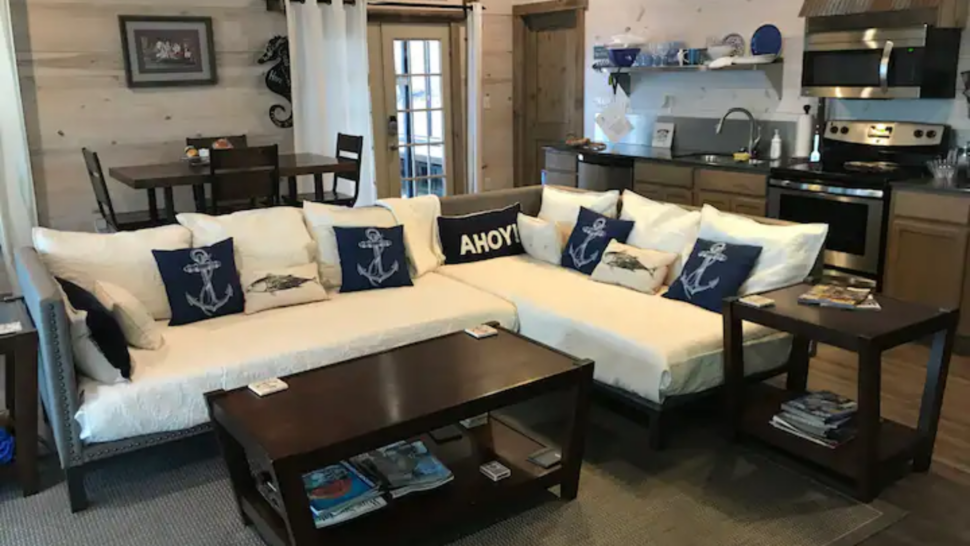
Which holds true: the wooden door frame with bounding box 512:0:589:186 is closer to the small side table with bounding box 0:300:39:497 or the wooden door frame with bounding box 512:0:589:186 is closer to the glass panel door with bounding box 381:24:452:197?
the glass panel door with bounding box 381:24:452:197

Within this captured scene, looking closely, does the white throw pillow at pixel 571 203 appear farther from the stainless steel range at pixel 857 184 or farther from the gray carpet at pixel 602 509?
the gray carpet at pixel 602 509

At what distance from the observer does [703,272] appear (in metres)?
3.53

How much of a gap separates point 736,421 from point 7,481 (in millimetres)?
2736

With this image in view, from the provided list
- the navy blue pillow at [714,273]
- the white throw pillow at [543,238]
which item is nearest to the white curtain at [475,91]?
the white throw pillow at [543,238]

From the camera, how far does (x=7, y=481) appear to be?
2.88m

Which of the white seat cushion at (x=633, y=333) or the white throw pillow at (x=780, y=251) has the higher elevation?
the white throw pillow at (x=780, y=251)

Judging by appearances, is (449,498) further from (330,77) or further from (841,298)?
(330,77)

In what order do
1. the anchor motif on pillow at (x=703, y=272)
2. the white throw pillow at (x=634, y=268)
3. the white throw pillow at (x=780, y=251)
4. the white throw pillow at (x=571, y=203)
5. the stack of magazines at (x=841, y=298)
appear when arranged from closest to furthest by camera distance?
the stack of magazines at (x=841, y=298) → the white throw pillow at (x=780, y=251) → the anchor motif on pillow at (x=703, y=272) → the white throw pillow at (x=634, y=268) → the white throw pillow at (x=571, y=203)

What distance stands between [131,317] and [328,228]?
45.3 inches

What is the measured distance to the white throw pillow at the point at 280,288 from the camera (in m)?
3.55

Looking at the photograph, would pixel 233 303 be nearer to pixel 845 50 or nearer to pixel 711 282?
pixel 711 282

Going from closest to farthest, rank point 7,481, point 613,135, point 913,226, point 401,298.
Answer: point 7,481 → point 401,298 → point 913,226 → point 613,135

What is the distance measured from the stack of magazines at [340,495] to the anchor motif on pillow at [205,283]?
1.18 m

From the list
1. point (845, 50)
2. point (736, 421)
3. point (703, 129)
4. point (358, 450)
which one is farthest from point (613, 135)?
point (358, 450)
